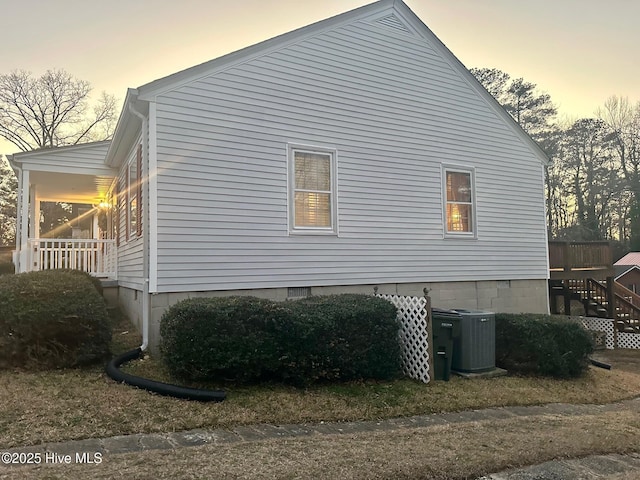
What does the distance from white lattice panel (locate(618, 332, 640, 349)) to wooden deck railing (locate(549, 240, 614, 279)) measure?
226cm

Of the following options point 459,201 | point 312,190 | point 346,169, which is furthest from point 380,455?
point 459,201

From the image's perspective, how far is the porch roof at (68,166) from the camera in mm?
11070

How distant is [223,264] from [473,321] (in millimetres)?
4183

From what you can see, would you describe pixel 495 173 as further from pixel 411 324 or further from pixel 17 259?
pixel 17 259

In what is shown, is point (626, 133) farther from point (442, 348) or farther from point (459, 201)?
point (442, 348)

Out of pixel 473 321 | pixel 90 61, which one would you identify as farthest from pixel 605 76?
pixel 90 61

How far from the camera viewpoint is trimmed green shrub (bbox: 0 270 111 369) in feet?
21.1

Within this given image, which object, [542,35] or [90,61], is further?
[90,61]

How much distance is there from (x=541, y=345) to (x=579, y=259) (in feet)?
27.1

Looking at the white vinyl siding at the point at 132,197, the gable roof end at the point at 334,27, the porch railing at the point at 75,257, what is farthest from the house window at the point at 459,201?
the porch railing at the point at 75,257

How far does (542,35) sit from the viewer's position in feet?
41.8

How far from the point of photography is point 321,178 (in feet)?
30.8

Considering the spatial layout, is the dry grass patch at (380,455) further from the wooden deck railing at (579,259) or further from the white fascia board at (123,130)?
the wooden deck railing at (579,259)

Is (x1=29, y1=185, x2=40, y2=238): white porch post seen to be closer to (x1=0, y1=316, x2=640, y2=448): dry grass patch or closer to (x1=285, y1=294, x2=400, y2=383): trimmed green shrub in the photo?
(x1=0, y1=316, x2=640, y2=448): dry grass patch
